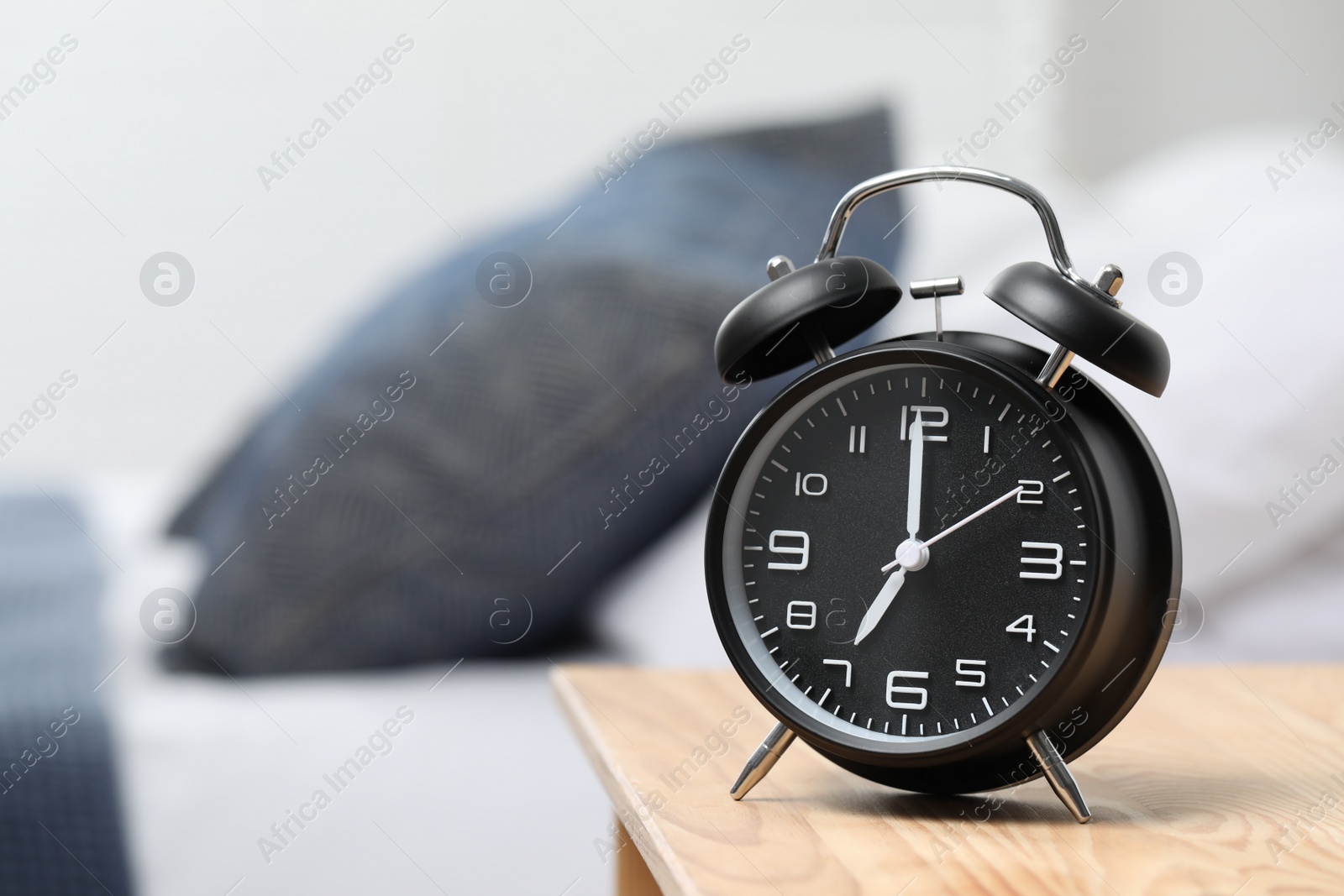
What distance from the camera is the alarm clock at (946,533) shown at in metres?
0.61

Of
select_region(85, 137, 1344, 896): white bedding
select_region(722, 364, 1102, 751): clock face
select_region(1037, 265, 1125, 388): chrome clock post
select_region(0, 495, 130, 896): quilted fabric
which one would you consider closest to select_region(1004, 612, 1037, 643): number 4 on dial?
select_region(722, 364, 1102, 751): clock face

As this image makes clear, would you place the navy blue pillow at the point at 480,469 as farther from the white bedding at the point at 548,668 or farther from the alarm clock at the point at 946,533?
the alarm clock at the point at 946,533

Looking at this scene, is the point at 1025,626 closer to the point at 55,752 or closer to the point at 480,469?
the point at 480,469

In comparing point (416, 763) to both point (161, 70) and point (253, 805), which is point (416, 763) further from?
point (161, 70)

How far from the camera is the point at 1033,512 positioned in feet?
2.07

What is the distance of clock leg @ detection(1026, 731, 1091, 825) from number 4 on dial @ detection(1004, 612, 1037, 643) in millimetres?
51

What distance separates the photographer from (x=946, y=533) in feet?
2.12

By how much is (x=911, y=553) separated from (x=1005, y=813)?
5.8 inches

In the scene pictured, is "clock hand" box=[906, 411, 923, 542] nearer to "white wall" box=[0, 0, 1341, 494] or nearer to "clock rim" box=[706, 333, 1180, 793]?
"clock rim" box=[706, 333, 1180, 793]

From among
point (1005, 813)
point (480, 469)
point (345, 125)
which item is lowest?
point (1005, 813)

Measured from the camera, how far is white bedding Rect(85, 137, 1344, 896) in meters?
1.09

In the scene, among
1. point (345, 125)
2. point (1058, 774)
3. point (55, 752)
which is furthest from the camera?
point (345, 125)

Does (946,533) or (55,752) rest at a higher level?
(55,752)

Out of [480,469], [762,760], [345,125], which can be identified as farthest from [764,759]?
[345,125]
